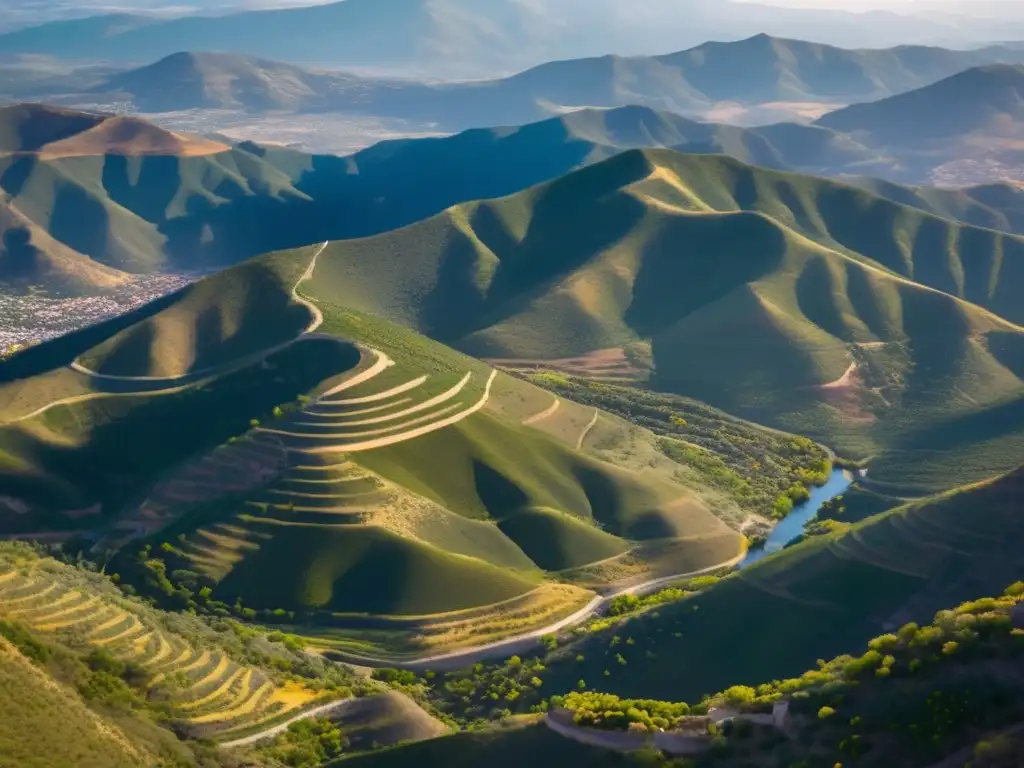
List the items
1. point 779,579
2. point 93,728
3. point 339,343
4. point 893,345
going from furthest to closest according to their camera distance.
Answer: point 893,345 → point 339,343 → point 779,579 → point 93,728

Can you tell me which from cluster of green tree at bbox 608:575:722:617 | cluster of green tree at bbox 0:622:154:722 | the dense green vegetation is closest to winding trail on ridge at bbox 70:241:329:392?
cluster of green tree at bbox 608:575:722:617

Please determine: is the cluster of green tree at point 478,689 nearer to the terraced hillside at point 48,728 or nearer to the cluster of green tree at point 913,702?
the cluster of green tree at point 913,702

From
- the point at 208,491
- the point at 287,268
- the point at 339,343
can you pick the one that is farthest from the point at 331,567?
the point at 287,268

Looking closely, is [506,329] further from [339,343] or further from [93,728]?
[93,728]

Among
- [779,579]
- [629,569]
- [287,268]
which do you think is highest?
[287,268]

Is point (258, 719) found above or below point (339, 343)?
below

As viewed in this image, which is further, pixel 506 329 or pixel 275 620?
pixel 506 329

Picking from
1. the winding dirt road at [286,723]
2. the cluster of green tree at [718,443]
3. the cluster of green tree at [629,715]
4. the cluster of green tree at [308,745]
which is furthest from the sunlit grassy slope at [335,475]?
the cluster of green tree at [629,715]
